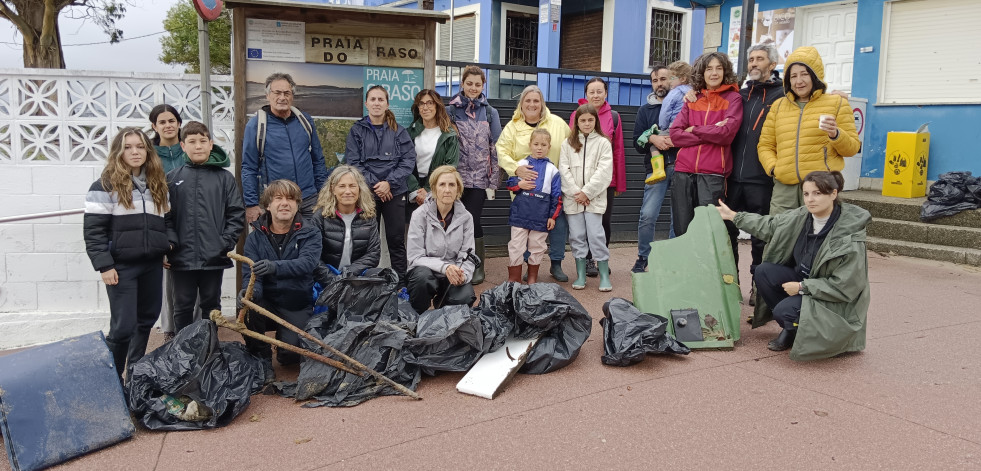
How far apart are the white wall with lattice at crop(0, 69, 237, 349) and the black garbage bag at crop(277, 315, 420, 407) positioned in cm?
255

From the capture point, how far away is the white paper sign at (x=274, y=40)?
19.9ft

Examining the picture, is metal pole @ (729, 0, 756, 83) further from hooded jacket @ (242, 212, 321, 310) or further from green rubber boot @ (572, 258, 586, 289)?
hooded jacket @ (242, 212, 321, 310)

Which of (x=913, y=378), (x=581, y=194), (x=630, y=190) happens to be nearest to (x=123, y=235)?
(x=581, y=194)

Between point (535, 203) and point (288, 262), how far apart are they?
250 cm

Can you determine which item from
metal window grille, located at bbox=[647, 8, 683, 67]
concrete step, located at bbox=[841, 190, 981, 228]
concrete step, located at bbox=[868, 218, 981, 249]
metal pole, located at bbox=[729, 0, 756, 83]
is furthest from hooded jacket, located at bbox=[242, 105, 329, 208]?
metal window grille, located at bbox=[647, 8, 683, 67]

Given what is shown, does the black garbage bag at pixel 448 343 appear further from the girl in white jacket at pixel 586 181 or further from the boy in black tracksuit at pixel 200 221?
the girl in white jacket at pixel 586 181

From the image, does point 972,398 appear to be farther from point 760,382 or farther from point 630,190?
point 630,190

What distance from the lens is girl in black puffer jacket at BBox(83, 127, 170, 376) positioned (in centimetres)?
417

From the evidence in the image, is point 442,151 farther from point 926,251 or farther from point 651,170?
point 926,251

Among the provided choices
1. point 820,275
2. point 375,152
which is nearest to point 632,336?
point 820,275

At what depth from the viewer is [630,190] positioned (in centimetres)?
957

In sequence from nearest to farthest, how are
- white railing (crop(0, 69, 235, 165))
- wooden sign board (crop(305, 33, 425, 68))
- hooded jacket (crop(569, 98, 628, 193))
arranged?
white railing (crop(0, 69, 235, 165)) < wooden sign board (crop(305, 33, 425, 68)) < hooded jacket (crop(569, 98, 628, 193))

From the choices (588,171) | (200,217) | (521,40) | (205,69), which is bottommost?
(200,217)

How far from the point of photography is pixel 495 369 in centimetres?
433
